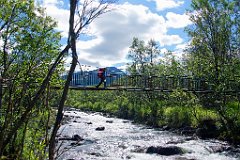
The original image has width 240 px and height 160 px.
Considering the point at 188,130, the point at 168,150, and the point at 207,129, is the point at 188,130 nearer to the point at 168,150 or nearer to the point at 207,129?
the point at 207,129

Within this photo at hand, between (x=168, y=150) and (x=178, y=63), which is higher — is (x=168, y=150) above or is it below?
below

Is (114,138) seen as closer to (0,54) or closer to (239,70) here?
(239,70)

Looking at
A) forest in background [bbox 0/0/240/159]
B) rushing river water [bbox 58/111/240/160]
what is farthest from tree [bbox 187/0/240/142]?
rushing river water [bbox 58/111/240/160]

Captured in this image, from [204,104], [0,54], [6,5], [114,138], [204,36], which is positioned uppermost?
[204,36]

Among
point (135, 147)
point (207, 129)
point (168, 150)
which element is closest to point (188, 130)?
point (207, 129)

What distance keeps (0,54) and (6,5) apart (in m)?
1.45

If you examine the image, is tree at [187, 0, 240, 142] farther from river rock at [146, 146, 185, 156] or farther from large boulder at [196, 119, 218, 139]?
river rock at [146, 146, 185, 156]

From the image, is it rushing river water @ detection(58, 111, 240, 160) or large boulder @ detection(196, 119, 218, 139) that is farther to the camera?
large boulder @ detection(196, 119, 218, 139)

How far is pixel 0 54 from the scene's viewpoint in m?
10.1

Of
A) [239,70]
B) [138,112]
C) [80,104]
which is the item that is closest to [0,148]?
[239,70]

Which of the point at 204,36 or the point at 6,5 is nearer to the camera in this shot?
the point at 6,5

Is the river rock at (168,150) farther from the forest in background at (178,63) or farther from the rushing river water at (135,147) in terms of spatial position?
the forest in background at (178,63)

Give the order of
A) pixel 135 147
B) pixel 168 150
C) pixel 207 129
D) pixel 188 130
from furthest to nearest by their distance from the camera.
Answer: pixel 188 130 → pixel 207 129 → pixel 135 147 → pixel 168 150

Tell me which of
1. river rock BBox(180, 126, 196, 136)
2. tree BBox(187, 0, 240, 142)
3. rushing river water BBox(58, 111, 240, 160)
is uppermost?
tree BBox(187, 0, 240, 142)
